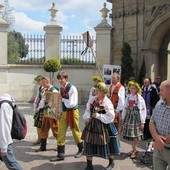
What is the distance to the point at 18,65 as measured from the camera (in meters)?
17.8

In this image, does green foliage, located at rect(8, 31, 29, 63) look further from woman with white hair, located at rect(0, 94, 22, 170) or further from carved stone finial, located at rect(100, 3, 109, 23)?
woman with white hair, located at rect(0, 94, 22, 170)

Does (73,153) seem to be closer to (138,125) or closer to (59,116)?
(59,116)

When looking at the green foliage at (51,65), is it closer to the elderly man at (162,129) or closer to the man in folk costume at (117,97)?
the man in folk costume at (117,97)

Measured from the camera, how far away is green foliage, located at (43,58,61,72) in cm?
1664

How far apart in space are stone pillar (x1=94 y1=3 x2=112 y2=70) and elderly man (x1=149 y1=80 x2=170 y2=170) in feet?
43.1

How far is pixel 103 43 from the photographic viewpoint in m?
17.8

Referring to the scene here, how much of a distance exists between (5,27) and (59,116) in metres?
10.7

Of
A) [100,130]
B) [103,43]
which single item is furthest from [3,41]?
[100,130]

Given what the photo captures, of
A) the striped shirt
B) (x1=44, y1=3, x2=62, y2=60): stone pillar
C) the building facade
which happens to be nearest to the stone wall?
(x1=44, y1=3, x2=62, y2=60): stone pillar

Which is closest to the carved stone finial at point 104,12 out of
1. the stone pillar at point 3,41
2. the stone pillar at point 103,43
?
the stone pillar at point 103,43

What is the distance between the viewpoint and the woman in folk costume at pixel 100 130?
6.42 meters

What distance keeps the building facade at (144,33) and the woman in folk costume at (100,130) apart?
10.1 metres

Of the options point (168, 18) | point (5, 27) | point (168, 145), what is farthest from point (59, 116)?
point (5, 27)

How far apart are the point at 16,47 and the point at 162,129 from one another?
23634 millimetres
